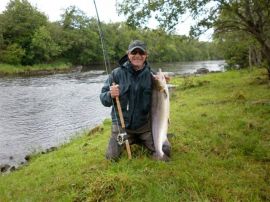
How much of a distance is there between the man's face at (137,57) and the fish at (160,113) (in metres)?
0.38

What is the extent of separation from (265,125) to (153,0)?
9.64 metres

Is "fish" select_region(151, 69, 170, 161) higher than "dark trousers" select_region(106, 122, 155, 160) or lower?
higher

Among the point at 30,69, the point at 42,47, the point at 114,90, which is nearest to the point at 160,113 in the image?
the point at 114,90

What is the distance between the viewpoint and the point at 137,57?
6.76 meters

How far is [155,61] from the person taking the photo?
327 ft

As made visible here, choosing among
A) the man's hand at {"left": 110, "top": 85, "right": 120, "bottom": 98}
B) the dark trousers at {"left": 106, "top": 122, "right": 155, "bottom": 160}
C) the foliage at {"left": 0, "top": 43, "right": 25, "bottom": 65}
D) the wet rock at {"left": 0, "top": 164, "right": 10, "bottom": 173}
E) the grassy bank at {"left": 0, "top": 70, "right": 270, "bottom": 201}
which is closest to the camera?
the grassy bank at {"left": 0, "top": 70, "right": 270, "bottom": 201}

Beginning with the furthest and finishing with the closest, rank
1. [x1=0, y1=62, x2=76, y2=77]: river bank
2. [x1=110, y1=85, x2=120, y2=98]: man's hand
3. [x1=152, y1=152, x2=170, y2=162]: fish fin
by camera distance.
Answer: [x1=0, y1=62, x2=76, y2=77]: river bank < [x1=152, y1=152, x2=170, y2=162]: fish fin < [x1=110, y1=85, x2=120, y2=98]: man's hand

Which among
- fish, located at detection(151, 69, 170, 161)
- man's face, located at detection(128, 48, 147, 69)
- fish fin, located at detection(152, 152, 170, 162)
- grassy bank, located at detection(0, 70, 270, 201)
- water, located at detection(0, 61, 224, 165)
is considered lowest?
water, located at detection(0, 61, 224, 165)

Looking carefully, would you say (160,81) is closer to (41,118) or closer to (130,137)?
(130,137)

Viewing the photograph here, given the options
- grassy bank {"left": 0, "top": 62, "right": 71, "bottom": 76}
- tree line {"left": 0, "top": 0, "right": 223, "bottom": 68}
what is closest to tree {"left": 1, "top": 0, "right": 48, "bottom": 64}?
tree line {"left": 0, "top": 0, "right": 223, "bottom": 68}

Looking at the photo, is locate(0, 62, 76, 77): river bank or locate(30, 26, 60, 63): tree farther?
locate(30, 26, 60, 63): tree

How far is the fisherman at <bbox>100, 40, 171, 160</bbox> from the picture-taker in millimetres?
6812

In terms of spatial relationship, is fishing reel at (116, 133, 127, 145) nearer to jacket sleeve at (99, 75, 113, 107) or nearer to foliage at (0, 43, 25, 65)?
jacket sleeve at (99, 75, 113, 107)

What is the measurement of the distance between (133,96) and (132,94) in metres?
0.04
